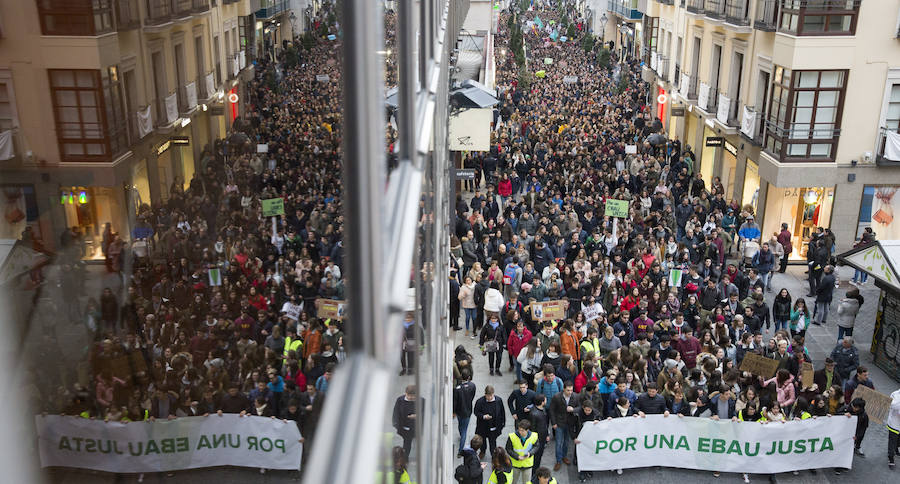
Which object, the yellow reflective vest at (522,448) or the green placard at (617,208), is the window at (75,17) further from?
the green placard at (617,208)

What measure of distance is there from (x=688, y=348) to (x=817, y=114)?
1132 centimetres

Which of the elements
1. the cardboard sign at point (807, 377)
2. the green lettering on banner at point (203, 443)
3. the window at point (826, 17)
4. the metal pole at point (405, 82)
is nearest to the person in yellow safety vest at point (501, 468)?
the cardboard sign at point (807, 377)

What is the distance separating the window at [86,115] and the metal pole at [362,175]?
37cm

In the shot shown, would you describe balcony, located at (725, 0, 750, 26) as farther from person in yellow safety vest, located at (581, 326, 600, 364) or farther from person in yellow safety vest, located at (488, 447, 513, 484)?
person in yellow safety vest, located at (488, 447, 513, 484)

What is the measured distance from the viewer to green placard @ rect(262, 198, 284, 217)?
5.10ft

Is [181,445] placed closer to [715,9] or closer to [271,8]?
[271,8]

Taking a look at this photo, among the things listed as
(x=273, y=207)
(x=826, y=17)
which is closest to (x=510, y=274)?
(x=826, y=17)

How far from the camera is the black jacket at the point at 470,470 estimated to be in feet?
33.8

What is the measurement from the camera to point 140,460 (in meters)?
0.89

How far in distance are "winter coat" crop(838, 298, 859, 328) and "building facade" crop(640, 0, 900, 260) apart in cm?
676

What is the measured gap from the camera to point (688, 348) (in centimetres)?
1332

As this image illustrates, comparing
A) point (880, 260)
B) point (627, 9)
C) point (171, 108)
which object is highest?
point (171, 108)

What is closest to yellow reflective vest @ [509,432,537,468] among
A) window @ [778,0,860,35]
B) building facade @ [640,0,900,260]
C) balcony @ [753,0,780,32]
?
building facade @ [640,0,900,260]

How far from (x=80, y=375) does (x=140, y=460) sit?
0.12 metres
